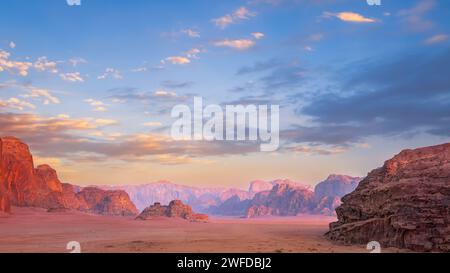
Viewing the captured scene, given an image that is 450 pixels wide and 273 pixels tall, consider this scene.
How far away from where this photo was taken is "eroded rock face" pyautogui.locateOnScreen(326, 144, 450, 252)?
24766 mm

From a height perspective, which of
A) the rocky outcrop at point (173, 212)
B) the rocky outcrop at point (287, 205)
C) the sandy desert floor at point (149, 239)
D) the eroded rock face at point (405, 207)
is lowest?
the rocky outcrop at point (287, 205)

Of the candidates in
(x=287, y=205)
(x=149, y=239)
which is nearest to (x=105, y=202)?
(x=287, y=205)

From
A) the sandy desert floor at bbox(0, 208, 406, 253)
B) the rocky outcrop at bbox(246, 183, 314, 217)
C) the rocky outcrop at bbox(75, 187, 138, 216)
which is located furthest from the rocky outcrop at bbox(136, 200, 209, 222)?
the rocky outcrop at bbox(246, 183, 314, 217)

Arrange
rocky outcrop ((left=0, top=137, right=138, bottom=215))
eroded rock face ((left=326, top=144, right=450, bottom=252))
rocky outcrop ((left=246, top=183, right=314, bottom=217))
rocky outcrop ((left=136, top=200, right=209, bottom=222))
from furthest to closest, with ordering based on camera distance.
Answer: rocky outcrop ((left=246, top=183, right=314, bottom=217)), rocky outcrop ((left=136, top=200, right=209, bottom=222)), rocky outcrop ((left=0, top=137, right=138, bottom=215)), eroded rock face ((left=326, top=144, right=450, bottom=252))

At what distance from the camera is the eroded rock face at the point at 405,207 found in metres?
24.8

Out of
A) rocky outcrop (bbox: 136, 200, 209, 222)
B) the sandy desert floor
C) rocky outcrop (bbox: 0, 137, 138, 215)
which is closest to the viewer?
the sandy desert floor

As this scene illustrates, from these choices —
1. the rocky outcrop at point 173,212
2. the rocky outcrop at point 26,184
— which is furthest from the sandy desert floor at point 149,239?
the rocky outcrop at point 173,212

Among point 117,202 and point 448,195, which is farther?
point 117,202

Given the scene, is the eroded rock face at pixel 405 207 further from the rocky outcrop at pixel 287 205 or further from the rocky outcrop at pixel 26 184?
the rocky outcrop at pixel 287 205

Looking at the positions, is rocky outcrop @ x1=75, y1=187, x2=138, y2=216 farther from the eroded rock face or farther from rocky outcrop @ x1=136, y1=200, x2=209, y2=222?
the eroded rock face
